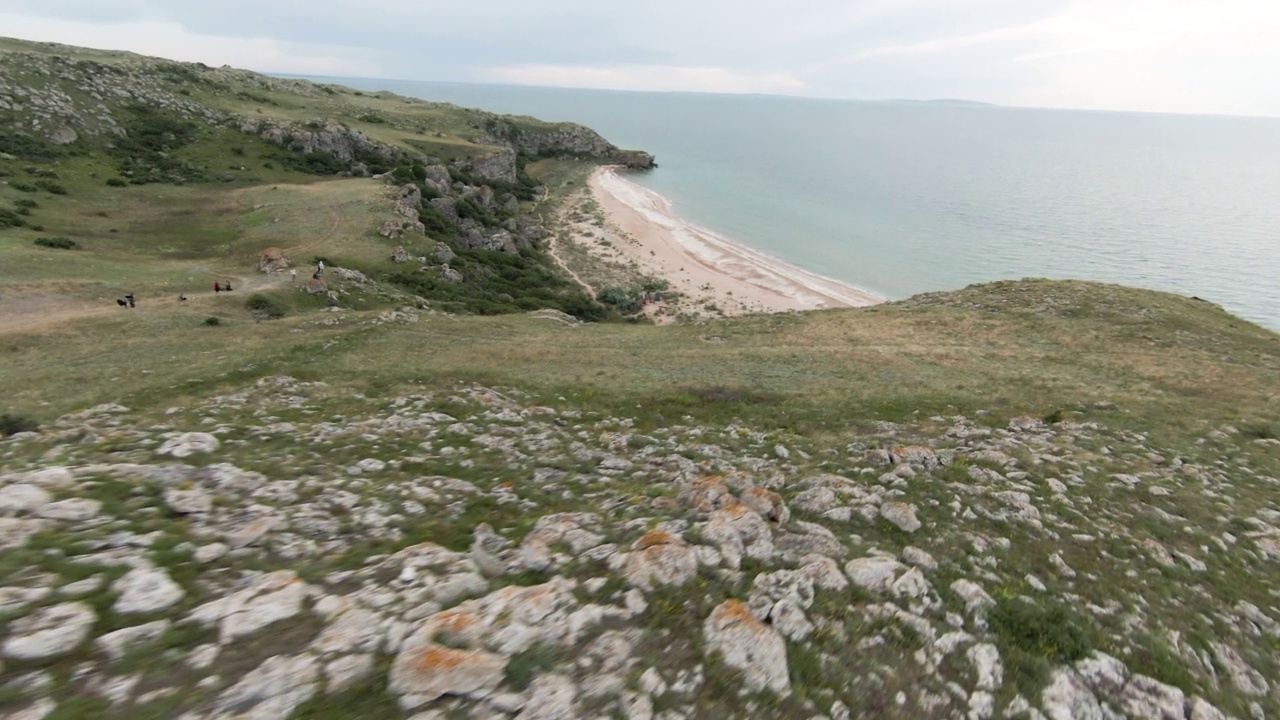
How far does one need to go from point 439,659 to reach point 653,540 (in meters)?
4.37

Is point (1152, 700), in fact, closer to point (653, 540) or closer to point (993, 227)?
point (653, 540)

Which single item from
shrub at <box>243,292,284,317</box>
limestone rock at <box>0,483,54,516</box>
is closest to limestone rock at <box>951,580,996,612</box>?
limestone rock at <box>0,483,54,516</box>

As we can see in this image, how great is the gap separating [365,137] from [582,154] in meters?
96.3

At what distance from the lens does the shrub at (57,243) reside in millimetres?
41844

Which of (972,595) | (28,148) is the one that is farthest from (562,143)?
(972,595)

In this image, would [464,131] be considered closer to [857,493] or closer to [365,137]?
[365,137]

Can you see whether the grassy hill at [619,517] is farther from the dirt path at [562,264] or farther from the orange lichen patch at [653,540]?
the dirt path at [562,264]

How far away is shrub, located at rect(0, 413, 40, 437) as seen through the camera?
1763 centimetres

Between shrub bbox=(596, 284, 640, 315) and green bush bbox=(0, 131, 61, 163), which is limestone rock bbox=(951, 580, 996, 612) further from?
green bush bbox=(0, 131, 61, 163)

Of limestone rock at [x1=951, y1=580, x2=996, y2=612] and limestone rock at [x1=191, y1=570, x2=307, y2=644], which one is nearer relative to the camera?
limestone rock at [x1=191, y1=570, x2=307, y2=644]

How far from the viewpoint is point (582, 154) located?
182m

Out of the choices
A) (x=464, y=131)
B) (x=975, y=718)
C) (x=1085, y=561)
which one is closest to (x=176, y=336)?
(x=975, y=718)

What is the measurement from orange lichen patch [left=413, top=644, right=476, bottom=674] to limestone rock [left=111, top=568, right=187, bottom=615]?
139 inches

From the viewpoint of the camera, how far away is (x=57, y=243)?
139 ft
